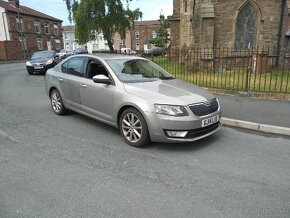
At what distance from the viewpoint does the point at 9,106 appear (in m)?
7.59

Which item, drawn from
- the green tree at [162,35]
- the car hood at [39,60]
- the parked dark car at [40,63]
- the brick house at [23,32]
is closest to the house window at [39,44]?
the brick house at [23,32]

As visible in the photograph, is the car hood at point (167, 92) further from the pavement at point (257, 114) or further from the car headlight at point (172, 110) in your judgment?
the pavement at point (257, 114)

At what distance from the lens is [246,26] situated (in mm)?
14789

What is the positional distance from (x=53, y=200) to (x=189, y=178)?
1.75 metres

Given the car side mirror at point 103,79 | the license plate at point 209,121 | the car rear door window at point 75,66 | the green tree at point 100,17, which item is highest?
the green tree at point 100,17

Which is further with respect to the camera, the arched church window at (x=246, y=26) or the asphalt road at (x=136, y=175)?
the arched church window at (x=246, y=26)

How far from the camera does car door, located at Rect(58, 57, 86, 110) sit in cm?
571

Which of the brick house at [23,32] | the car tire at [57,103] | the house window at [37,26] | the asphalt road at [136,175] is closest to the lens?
the asphalt road at [136,175]

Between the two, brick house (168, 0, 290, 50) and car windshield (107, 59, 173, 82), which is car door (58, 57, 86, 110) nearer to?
car windshield (107, 59, 173, 82)

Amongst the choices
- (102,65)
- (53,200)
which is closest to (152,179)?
(53,200)

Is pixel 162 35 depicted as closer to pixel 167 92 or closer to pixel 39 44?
pixel 39 44

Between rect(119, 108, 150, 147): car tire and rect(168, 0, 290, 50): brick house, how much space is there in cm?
1038

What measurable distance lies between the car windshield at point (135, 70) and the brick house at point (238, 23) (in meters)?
8.89

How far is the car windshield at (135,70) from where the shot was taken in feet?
16.5
